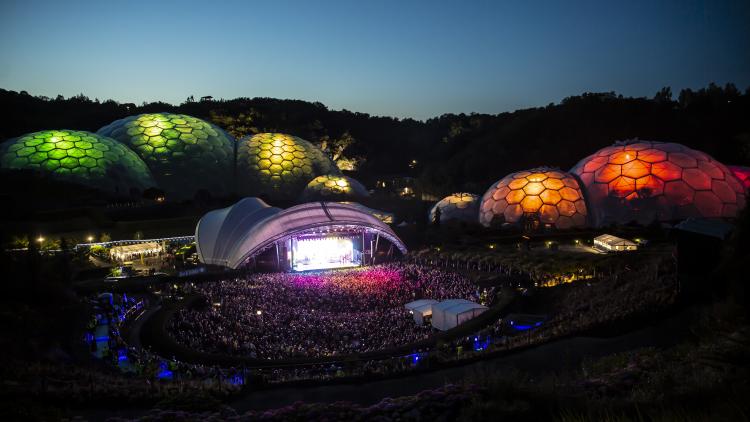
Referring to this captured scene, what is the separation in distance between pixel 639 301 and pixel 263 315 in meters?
9.53

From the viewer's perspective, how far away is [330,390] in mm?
9000

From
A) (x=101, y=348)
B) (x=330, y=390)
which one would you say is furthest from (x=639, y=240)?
(x=101, y=348)

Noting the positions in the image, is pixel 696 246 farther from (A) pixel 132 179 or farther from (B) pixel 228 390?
(A) pixel 132 179

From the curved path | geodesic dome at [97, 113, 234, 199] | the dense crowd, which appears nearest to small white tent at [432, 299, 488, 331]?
the dense crowd

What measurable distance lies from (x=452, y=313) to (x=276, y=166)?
2846 centimetres

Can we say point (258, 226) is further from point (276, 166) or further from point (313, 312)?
point (276, 166)

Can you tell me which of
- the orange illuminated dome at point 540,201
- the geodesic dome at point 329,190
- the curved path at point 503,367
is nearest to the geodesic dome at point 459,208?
the orange illuminated dome at point 540,201

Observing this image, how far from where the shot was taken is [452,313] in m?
13.7

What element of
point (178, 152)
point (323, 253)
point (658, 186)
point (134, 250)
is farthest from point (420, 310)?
point (178, 152)

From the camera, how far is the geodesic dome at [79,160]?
99.8 feet

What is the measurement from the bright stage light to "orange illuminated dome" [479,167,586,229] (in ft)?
25.7

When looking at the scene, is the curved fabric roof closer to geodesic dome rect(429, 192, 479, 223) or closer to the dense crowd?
the dense crowd

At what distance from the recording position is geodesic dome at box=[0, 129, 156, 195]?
30422mm

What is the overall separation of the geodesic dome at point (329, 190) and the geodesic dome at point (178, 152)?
6.19 m
